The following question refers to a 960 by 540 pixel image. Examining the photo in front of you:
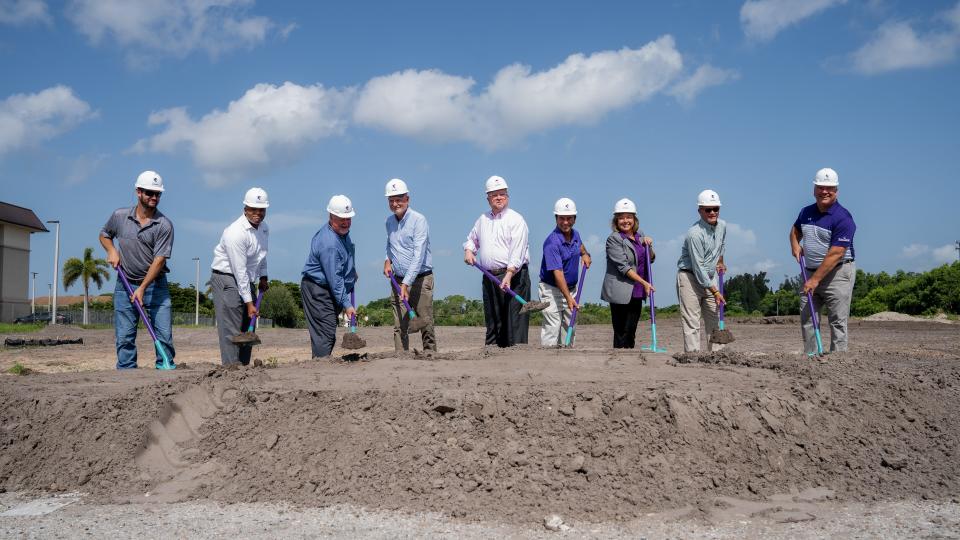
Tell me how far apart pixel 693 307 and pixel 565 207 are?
1713mm

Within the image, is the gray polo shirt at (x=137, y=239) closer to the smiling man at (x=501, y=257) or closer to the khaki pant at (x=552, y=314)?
the smiling man at (x=501, y=257)

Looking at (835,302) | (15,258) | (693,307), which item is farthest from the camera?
(15,258)

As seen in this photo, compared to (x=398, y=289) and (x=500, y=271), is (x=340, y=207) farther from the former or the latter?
(x=500, y=271)

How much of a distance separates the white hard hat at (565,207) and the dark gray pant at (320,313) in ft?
8.03

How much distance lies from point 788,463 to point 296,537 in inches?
119

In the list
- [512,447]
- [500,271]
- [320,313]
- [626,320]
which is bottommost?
[512,447]

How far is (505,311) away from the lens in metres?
8.06

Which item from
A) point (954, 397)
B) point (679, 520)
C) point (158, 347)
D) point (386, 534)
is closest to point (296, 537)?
point (386, 534)

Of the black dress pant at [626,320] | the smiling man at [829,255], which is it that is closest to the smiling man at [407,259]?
the black dress pant at [626,320]

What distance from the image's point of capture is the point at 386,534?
156 inches

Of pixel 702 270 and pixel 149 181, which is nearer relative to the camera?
pixel 149 181

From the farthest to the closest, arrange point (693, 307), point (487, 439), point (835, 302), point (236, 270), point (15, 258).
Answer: point (15, 258), point (693, 307), point (835, 302), point (236, 270), point (487, 439)

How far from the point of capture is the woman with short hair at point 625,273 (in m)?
7.91

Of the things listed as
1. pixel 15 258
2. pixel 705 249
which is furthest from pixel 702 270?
pixel 15 258
